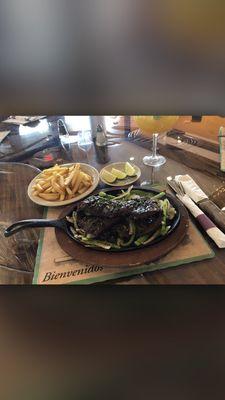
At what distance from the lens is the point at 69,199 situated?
0.66 meters

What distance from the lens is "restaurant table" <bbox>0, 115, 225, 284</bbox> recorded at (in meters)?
0.47

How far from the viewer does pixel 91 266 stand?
50cm

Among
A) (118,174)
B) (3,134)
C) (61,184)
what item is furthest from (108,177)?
(3,134)

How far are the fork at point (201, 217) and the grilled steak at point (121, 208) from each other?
0.34 ft

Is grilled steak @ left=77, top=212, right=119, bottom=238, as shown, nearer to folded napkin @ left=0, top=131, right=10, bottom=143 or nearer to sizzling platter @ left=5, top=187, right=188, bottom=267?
sizzling platter @ left=5, top=187, right=188, bottom=267

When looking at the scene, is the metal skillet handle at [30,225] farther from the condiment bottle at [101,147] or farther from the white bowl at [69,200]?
the condiment bottle at [101,147]

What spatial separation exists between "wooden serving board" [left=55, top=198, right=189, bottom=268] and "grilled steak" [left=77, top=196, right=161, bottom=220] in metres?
0.06

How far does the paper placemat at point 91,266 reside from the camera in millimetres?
477
